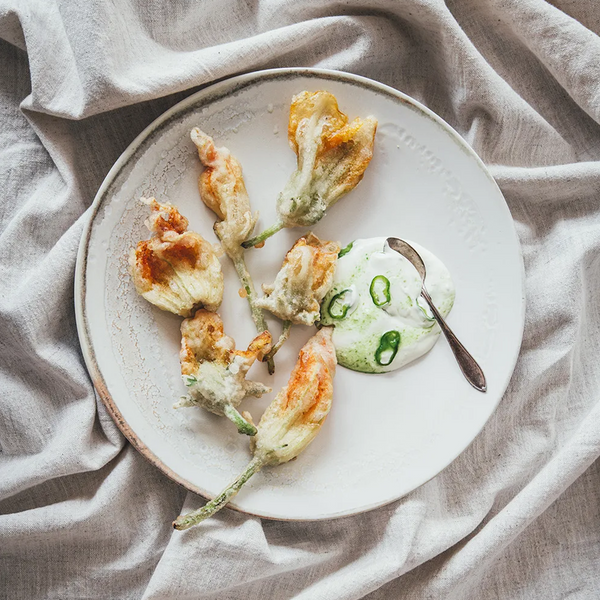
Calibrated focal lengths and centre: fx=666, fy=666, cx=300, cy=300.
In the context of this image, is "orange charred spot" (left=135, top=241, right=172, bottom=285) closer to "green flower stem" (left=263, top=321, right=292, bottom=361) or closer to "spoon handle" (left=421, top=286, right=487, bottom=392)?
"green flower stem" (left=263, top=321, right=292, bottom=361)

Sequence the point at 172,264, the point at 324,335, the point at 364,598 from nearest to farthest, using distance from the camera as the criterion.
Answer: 1. the point at 172,264
2. the point at 324,335
3. the point at 364,598

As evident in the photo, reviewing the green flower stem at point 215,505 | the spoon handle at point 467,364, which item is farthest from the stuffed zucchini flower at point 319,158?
the green flower stem at point 215,505

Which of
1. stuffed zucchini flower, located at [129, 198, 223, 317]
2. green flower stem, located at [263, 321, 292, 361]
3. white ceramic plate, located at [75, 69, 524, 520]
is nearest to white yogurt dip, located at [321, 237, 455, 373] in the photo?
white ceramic plate, located at [75, 69, 524, 520]

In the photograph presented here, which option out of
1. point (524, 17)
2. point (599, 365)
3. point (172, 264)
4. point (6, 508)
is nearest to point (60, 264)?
point (172, 264)

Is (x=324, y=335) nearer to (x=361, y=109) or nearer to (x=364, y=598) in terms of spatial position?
(x=361, y=109)

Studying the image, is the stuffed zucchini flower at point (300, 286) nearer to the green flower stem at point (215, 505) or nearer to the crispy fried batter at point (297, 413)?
the crispy fried batter at point (297, 413)

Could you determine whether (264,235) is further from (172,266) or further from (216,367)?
(216,367)

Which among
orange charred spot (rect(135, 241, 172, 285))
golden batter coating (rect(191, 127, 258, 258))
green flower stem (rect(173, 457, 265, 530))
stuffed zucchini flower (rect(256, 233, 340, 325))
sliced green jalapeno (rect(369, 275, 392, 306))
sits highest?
golden batter coating (rect(191, 127, 258, 258))
